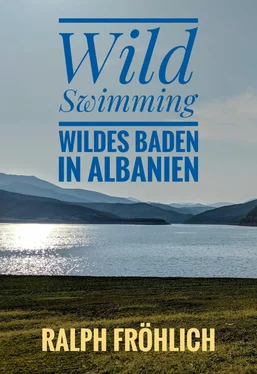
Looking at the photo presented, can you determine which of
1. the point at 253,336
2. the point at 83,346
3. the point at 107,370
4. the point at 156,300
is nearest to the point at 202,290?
the point at 156,300

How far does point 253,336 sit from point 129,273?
48.9 m

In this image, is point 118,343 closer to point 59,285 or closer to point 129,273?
point 59,285

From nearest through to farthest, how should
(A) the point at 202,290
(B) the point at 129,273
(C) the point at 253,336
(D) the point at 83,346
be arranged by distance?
(D) the point at 83,346 → (C) the point at 253,336 → (A) the point at 202,290 → (B) the point at 129,273

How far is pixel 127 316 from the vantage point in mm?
32500

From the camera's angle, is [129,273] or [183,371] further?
[129,273]

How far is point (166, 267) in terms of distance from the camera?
82438 mm

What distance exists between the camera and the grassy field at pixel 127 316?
69.5ft

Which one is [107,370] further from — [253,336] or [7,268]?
[7,268]

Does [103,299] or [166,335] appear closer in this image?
[166,335]

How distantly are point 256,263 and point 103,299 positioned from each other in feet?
182

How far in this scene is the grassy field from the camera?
69.5ft

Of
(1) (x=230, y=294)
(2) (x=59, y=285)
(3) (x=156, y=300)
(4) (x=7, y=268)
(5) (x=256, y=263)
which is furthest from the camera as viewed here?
(5) (x=256, y=263)

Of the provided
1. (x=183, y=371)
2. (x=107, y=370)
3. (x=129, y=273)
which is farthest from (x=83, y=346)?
(x=129, y=273)

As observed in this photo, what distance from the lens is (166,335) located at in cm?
2623
